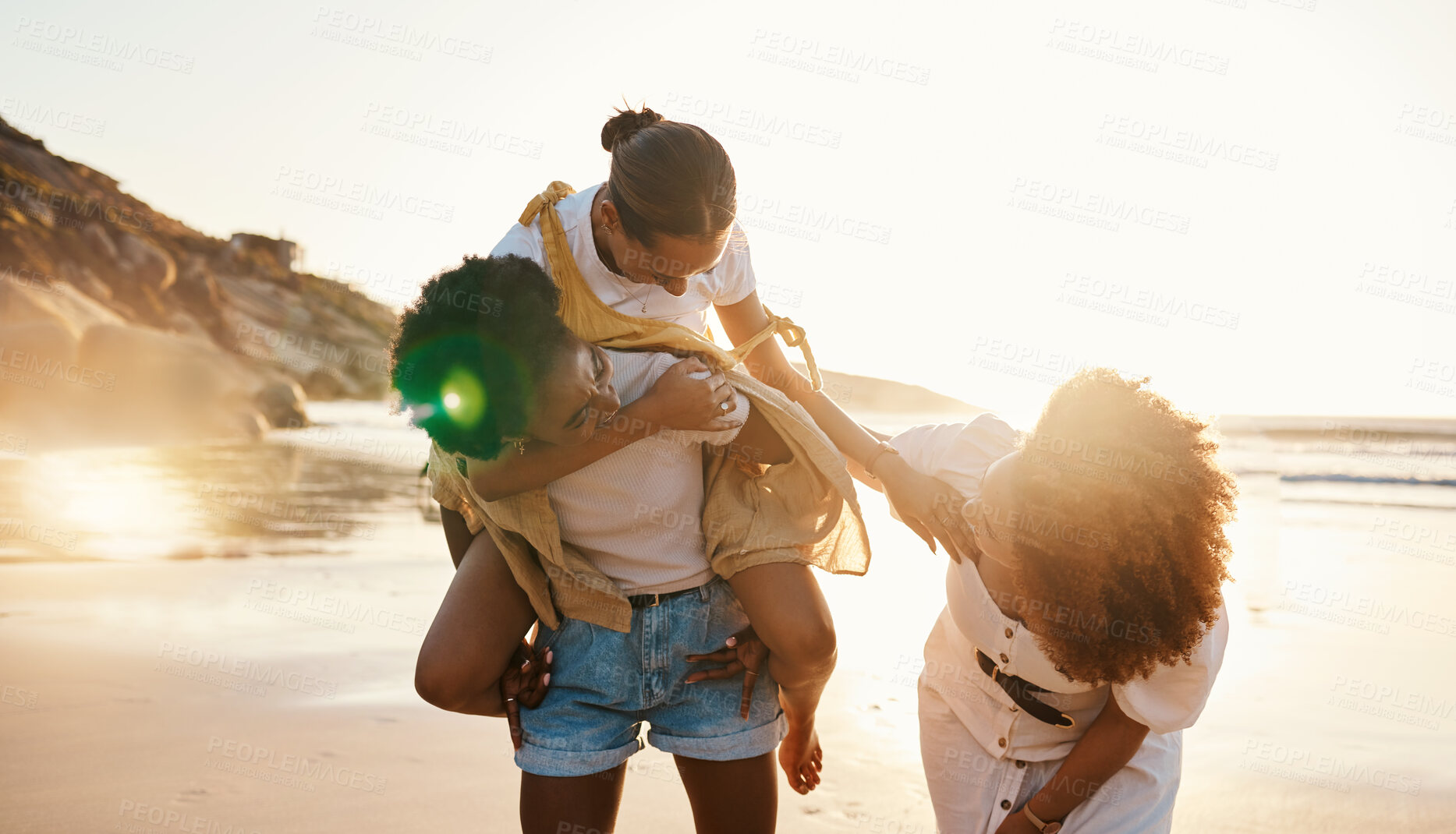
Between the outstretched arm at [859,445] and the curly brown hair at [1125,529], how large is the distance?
0.72 feet

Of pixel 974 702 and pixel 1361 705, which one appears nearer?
pixel 974 702

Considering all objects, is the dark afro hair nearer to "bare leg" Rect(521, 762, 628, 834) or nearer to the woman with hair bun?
the woman with hair bun

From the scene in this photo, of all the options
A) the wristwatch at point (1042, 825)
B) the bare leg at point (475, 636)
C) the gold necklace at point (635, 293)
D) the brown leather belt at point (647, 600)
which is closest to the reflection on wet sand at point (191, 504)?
the bare leg at point (475, 636)

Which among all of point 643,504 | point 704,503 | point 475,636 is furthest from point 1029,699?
point 475,636

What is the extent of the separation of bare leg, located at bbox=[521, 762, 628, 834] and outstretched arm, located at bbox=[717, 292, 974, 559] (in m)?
0.83

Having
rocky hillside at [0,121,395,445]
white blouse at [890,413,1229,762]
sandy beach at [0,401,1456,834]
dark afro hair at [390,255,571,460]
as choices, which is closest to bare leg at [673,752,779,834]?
white blouse at [890,413,1229,762]

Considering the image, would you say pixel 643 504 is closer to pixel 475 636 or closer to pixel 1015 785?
pixel 475 636

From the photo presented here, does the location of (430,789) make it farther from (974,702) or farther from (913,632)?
(913,632)

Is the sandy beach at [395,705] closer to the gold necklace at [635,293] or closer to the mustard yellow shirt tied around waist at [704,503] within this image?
the mustard yellow shirt tied around waist at [704,503]

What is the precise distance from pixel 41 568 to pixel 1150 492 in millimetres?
5554

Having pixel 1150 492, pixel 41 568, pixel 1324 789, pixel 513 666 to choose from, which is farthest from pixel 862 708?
pixel 41 568

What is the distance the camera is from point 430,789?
3070 mm

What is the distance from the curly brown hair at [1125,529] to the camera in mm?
1601

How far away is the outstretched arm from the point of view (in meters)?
1.88
